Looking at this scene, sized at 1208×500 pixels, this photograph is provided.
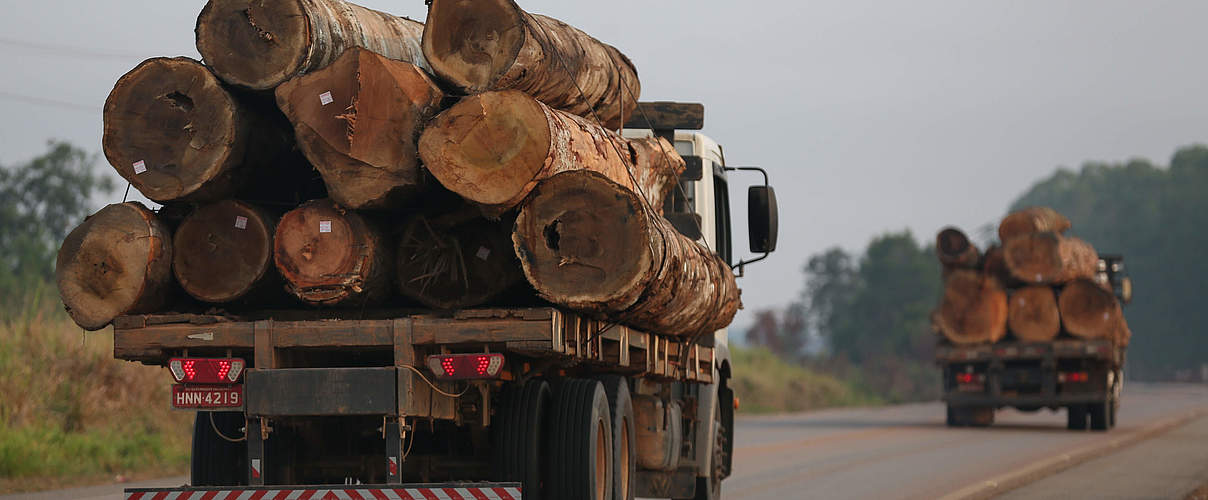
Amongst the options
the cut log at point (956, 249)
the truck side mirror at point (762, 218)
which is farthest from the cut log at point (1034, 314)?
the truck side mirror at point (762, 218)

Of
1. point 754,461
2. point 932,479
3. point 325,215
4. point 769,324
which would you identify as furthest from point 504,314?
point 769,324

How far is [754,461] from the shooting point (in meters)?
19.1

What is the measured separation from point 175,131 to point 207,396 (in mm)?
1384

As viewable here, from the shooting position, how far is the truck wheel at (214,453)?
898 centimetres

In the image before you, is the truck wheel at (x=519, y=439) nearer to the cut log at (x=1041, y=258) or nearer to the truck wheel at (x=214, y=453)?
the truck wheel at (x=214, y=453)

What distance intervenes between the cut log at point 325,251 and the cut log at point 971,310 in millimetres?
19316

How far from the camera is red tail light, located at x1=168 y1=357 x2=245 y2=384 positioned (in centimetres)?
782

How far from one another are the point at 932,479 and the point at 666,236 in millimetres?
7905

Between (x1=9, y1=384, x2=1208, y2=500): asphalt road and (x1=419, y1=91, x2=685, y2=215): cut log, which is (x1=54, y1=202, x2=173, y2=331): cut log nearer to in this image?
(x1=419, y1=91, x2=685, y2=215): cut log

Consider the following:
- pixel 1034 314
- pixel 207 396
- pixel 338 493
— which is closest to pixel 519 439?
pixel 338 493

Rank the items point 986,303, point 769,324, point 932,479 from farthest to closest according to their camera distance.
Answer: point 769,324
point 986,303
point 932,479

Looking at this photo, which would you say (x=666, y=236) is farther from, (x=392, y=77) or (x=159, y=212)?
(x=159, y=212)

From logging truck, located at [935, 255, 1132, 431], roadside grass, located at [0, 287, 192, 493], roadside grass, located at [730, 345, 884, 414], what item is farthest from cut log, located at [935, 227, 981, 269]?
roadside grass, located at [0, 287, 192, 493]

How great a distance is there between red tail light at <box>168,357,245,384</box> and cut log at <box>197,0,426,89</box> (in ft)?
4.63
